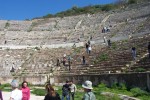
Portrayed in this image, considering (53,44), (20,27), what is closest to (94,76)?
(53,44)

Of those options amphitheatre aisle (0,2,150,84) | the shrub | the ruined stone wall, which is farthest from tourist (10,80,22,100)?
amphitheatre aisle (0,2,150,84)

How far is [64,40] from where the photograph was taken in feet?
158

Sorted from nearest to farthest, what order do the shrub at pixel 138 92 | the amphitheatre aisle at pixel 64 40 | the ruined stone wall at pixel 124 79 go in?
the shrub at pixel 138 92
the ruined stone wall at pixel 124 79
the amphitheatre aisle at pixel 64 40

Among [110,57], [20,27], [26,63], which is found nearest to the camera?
[110,57]

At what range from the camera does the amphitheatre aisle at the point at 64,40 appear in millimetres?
35281

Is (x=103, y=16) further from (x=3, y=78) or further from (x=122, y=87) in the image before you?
(x=122, y=87)

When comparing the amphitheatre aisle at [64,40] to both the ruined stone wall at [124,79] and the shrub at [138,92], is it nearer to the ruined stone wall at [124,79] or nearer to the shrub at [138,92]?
the ruined stone wall at [124,79]

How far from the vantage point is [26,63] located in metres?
40.7

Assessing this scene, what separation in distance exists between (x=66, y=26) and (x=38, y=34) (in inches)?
175

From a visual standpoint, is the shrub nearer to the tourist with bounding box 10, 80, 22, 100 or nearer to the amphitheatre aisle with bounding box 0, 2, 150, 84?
the amphitheatre aisle with bounding box 0, 2, 150, 84

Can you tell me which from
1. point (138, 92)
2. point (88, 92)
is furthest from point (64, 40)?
point (88, 92)

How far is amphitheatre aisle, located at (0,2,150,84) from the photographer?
35.3 metres

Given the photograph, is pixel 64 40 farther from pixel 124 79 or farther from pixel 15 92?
pixel 15 92

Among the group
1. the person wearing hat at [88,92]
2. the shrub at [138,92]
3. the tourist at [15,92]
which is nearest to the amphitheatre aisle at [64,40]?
the shrub at [138,92]
